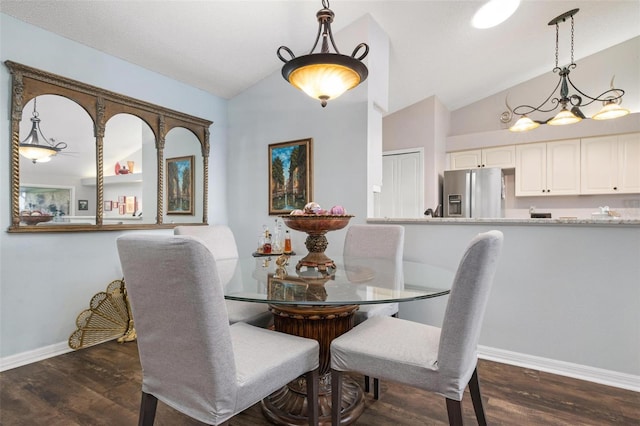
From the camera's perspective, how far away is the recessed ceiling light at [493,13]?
288cm

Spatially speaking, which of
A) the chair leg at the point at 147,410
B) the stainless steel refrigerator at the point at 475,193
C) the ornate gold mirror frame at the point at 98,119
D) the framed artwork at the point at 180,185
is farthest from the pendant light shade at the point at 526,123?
the chair leg at the point at 147,410

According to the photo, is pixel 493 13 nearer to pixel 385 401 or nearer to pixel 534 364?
pixel 534 364

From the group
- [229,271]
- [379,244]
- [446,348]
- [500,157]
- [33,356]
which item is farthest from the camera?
[500,157]

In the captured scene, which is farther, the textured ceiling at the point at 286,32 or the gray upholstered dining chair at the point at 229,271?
the textured ceiling at the point at 286,32

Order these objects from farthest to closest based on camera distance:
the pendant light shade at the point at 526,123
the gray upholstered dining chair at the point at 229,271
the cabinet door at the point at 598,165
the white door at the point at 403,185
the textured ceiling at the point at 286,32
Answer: the white door at the point at 403,185 → the cabinet door at the point at 598,165 → the pendant light shade at the point at 526,123 → the textured ceiling at the point at 286,32 → the gray upholstered dining chair at the point at 229,271

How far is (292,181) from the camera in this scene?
3393 mm

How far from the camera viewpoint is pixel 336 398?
140cm

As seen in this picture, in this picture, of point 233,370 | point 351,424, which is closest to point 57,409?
point 233,370

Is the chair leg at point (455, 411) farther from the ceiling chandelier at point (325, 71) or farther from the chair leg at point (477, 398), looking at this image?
the ceiling chandelier at point (325, 71)

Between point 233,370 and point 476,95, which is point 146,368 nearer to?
point 233,370

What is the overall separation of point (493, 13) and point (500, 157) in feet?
7.39

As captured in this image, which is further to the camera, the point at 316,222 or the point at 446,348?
the point at 316,222

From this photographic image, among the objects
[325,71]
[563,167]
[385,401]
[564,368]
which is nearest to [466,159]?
[563,167]

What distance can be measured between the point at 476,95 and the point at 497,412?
14.7 feet
